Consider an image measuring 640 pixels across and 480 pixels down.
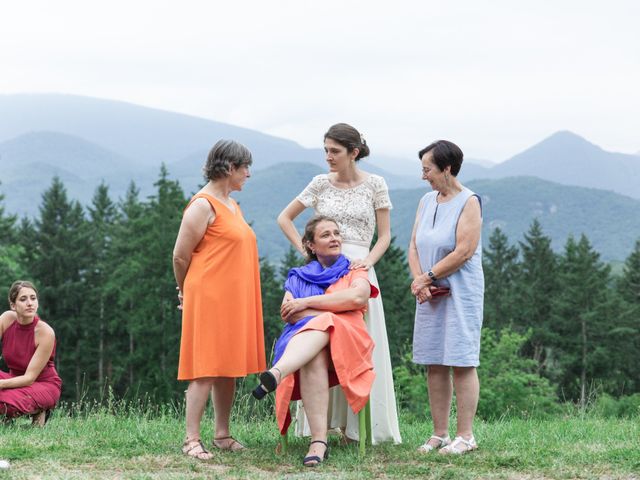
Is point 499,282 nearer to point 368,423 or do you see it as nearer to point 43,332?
point 43,332

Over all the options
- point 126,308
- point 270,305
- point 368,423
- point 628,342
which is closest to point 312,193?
point 368,423

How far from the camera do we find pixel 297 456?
5.48 meters

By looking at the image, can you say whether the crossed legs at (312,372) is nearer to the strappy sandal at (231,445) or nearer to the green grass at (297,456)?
the green grass at (297,456)

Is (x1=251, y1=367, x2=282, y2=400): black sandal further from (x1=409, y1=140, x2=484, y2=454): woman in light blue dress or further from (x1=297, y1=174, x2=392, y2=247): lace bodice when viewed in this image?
(x1=297, y1=174, x2=392, y2=247): lace bodice

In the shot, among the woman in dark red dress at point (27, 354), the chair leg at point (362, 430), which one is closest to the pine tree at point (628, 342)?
the woman in dark red dress at point (27, 354)

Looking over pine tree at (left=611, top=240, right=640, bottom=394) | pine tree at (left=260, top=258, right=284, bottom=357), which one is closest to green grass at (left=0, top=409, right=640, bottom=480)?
pine tree at (left=260, top=258, right=284, bottom=357)

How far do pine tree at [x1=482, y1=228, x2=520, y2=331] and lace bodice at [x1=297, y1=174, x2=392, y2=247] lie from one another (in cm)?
4116

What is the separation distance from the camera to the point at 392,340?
4209 cm

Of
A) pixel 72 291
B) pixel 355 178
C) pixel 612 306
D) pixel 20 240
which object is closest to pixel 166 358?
pixel 72 291

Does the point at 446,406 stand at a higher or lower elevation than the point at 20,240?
lower

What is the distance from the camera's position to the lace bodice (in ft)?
20.6

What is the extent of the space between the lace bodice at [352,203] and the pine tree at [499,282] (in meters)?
41.2

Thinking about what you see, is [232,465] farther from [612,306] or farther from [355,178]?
[612,306]

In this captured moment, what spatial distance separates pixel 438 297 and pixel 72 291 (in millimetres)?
41323
